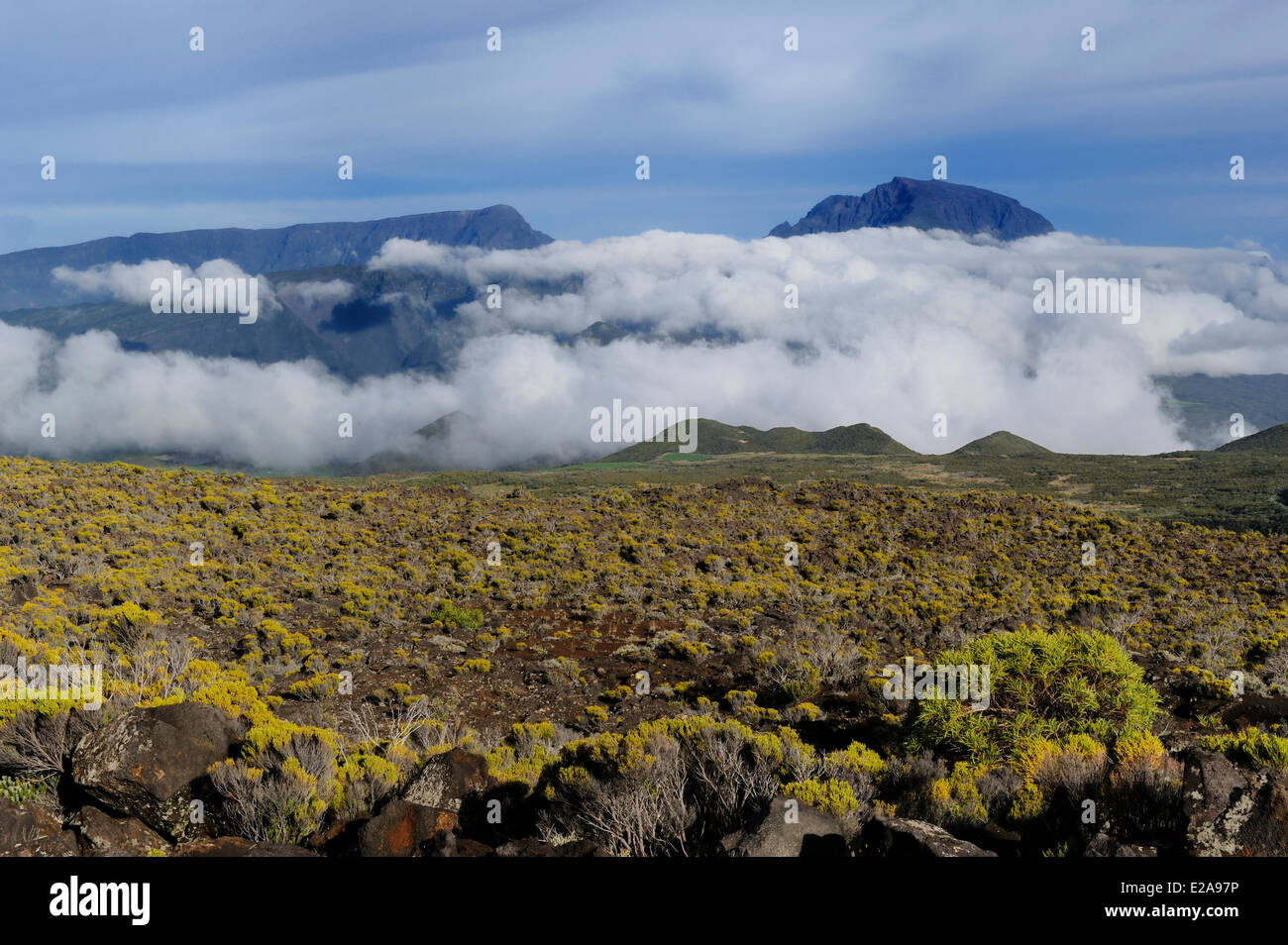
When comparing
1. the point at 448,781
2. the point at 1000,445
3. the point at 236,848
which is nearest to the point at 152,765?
the point at 236,848

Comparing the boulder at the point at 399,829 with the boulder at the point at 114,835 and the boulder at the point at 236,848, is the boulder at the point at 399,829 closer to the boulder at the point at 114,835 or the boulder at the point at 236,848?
the boulder at the point at 236,848

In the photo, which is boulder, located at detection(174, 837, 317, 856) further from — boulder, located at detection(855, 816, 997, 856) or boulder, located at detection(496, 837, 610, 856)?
boulder, located at detection(855, 816, 997, 856)

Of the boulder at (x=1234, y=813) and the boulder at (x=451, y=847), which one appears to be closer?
the boulder at (x=1234, y=813)

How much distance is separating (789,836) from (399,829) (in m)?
3.47

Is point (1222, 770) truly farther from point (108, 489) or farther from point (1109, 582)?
point (108, 489)

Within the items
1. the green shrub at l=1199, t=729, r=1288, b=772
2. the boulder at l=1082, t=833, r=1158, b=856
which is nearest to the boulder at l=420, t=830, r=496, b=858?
the boulder at l=1082, t=833, r=1158, b=856

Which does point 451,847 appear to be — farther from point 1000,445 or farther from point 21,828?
point 1000,445

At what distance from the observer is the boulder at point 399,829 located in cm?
655

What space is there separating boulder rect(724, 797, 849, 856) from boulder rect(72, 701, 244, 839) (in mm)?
5711

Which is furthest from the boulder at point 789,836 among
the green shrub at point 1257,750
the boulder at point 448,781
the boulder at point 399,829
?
the green shrub at point 1257,750

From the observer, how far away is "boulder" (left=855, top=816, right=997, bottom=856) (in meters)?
5.76

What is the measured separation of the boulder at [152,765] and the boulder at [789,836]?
571 centimetres
